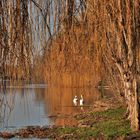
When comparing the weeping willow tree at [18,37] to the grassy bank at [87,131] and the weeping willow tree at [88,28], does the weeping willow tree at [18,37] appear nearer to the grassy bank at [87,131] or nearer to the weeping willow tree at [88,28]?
the weeping willow tree at [88,28]

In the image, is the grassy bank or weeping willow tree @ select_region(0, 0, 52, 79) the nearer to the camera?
weeping willow tree @ select_region(0, 0, 52, 79)

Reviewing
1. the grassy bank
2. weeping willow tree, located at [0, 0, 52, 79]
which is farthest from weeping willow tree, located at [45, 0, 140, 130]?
the grassy bank

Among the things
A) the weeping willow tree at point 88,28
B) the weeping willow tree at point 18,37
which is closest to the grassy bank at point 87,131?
the weeping willow tree at point 88,28

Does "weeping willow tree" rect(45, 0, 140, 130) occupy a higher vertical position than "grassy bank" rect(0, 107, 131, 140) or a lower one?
higher

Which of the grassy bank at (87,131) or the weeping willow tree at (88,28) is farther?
the grassy bank at (87,131)

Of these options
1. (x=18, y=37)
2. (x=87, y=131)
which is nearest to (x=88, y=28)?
(x=18, y=37)

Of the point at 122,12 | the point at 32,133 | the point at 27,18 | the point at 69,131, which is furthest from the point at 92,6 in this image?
the point at 32,133

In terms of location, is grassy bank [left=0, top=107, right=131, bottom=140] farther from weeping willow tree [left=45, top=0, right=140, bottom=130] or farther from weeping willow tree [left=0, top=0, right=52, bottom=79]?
weeping willow tree [left=0, top=0, right=52, bottom=79]

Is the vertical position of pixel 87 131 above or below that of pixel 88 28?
below

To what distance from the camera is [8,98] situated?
3.03 meters

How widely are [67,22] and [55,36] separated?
0.44ft

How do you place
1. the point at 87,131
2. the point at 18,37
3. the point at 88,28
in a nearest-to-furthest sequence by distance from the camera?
the point at 18,37 < the point at 88,28 < the point at 87,131

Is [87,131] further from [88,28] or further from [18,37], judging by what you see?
[18,37]

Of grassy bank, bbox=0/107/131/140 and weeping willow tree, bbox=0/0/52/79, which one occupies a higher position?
weeping willow tree, bbox=0/0/52/79
